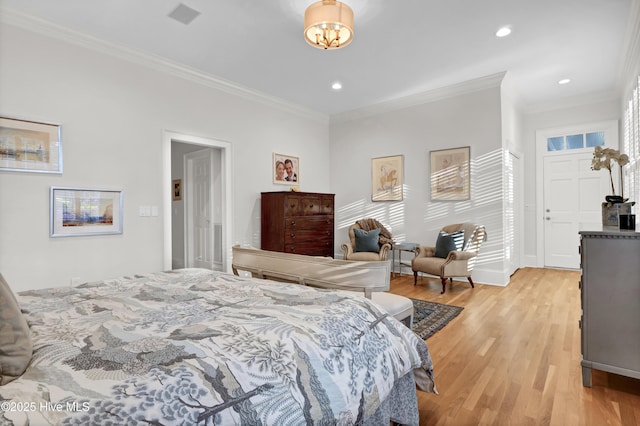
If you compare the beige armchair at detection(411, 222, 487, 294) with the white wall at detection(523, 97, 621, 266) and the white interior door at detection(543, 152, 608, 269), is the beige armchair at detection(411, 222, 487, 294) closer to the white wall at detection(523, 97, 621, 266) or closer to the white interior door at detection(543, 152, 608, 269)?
the white wall at detection(523, 97, 621, 266)

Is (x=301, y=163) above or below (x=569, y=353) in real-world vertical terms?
above

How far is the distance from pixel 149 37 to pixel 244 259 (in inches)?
109

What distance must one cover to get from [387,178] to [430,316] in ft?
9.71

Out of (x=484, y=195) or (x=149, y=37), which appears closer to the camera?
(x=149, y=37)

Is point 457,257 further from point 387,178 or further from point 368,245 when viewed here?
point 387,178

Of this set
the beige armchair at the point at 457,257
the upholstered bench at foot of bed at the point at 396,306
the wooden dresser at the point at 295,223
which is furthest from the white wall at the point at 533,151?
the upholstered bench at foot of bed at the point at 396,306

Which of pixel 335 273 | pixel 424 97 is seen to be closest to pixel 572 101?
pixel 424 97

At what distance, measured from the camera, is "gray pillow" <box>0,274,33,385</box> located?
2.65ft

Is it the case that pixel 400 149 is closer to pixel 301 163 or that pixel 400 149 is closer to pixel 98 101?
pixel 301 163

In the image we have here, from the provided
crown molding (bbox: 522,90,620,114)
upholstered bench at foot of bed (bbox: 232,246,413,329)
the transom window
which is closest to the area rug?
upholstered bench at foot of bed (bbox: 232,246,413,329)

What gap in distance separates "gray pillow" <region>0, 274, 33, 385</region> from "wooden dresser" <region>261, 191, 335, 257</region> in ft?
12.8

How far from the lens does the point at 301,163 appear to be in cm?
600

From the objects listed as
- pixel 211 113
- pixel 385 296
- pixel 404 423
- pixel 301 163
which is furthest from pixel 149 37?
pixel 404 423

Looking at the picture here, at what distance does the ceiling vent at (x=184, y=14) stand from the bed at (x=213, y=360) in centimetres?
263
